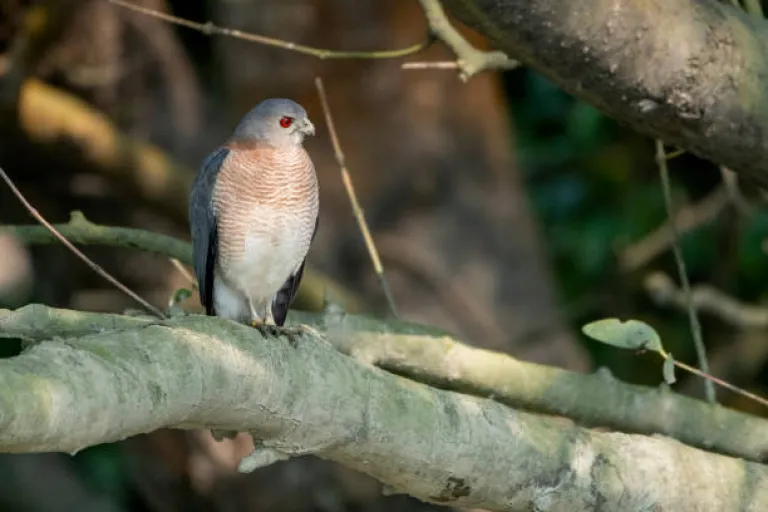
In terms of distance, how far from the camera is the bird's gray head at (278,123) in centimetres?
339

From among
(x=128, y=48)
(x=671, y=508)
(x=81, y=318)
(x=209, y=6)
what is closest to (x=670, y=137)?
(x=671, y=508)

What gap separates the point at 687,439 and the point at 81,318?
156 centimetres

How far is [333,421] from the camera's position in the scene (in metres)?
2.25

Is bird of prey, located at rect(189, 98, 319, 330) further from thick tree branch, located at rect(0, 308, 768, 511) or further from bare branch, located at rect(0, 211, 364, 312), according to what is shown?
thick tree branch, located at rect(0, 308, 768, 511)

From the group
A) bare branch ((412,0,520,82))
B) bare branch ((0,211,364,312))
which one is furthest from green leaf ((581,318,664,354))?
bare branch ((0,211,364,312))

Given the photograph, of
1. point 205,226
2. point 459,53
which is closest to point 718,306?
point 459,53

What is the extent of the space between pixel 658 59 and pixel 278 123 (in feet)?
4.35

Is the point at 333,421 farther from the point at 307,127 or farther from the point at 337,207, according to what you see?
the point at 337,207

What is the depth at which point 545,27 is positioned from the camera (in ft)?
7.34

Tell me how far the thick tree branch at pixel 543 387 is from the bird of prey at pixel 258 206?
0.33 meters

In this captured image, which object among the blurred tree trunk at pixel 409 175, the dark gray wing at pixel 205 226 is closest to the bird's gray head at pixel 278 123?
the dark gray wing at pixel 205 226

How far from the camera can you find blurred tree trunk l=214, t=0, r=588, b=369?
5105 mm

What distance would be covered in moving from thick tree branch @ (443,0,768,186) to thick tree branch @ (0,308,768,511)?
0.65 metres

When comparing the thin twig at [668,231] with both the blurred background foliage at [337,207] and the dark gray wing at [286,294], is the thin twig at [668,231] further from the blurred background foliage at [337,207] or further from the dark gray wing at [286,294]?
the dark gray wing at [286,294]
